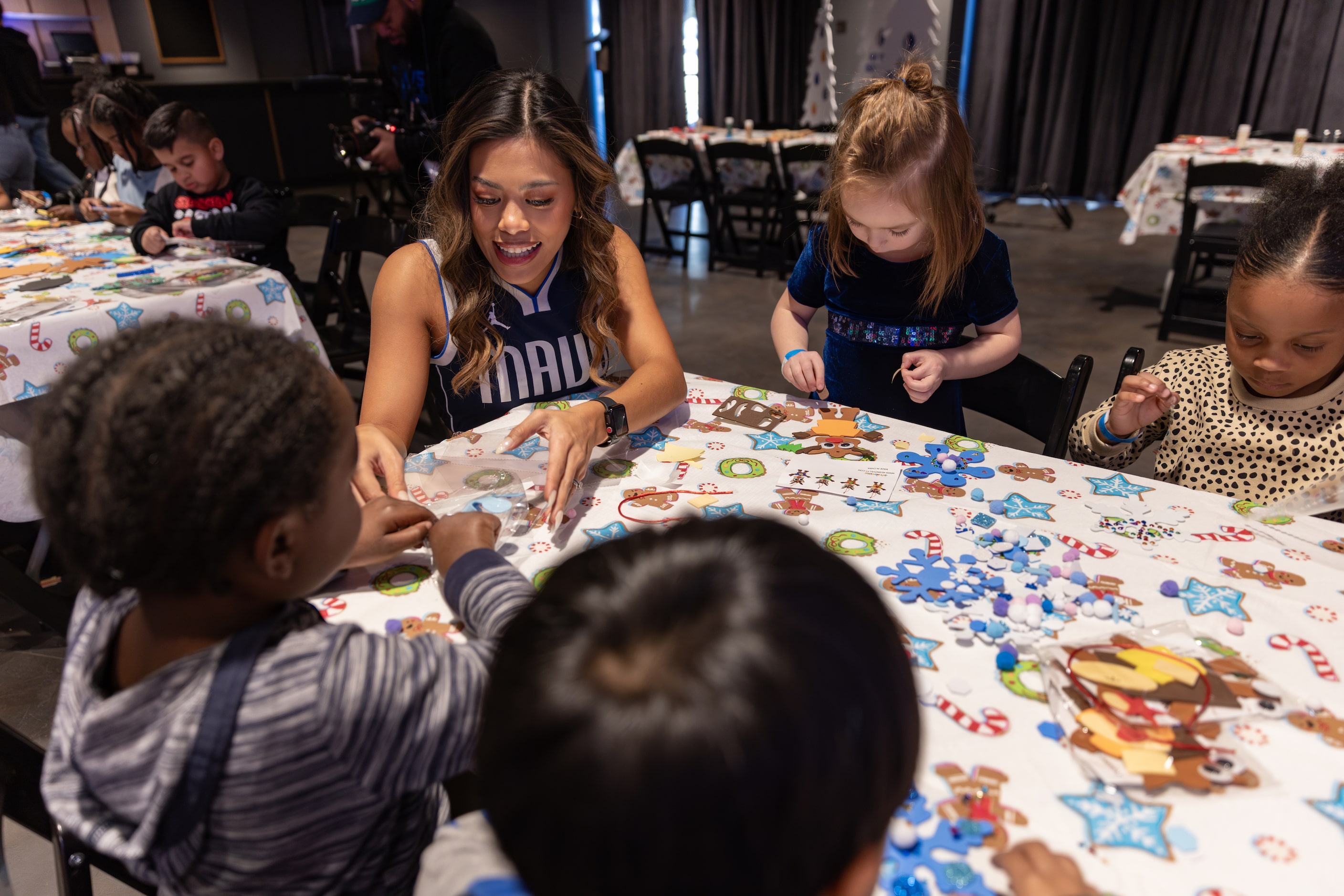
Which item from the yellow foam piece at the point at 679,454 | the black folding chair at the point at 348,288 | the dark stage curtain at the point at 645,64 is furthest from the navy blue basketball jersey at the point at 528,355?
the dark stage curtain at the point at 645,64

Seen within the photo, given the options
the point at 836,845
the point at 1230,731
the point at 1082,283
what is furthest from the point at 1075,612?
the point at 1082,283

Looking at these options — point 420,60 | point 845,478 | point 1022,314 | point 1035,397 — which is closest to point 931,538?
point 845,478

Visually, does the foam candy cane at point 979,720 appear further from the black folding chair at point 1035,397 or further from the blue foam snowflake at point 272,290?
the blue foam snowflake at point 272,290

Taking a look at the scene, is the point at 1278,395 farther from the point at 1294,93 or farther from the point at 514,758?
the point at 1294,93

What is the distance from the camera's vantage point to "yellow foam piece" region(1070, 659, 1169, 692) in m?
0.78

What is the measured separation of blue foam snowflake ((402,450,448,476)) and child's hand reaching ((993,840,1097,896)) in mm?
960

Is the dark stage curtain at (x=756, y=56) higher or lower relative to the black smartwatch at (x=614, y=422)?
higher

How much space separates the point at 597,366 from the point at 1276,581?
1.25 meters

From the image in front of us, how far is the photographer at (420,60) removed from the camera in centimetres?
299

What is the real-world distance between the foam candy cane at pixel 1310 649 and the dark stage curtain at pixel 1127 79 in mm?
6198

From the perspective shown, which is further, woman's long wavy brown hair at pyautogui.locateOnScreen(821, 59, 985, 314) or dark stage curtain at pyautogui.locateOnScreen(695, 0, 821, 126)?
dark stage curtain at pyautogui.locateOnScreen(695, 0, 821, 126)

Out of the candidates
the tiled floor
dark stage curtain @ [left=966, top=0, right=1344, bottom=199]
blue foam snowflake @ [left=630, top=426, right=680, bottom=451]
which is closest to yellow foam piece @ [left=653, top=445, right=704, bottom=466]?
blue foam snowflake @ [left=630, top=426, right=680, bottom=451]

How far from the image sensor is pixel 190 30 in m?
9.23

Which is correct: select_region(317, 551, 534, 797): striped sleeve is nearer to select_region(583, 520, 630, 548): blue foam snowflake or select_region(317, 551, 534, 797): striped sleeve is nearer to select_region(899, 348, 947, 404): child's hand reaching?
select_region(583, 520, 630, 548): blue foam snowflake
